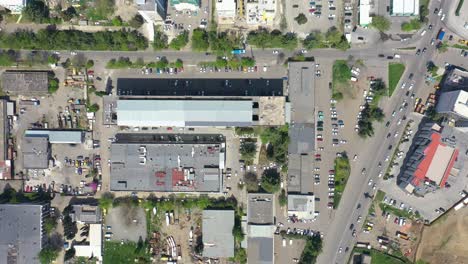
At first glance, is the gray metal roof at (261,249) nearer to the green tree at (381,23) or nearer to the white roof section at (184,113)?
the white roof section at (184,113)

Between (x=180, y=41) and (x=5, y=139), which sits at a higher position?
(x=180, y=41)

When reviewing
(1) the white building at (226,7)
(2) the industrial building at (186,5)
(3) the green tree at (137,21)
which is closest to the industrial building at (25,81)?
(3) the green tree at (137,21)

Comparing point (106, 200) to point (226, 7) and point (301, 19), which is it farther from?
point (301, 19)

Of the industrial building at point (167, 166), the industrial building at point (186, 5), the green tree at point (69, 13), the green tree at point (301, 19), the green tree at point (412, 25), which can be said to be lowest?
the industrial building at point (167, 166)

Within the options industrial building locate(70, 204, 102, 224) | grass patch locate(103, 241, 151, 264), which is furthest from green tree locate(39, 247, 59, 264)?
grass patch locate(103, 241, 151, 264)

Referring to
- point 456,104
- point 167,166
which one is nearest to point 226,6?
point 167,166

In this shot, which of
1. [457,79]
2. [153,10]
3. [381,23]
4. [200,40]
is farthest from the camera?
[200,40]

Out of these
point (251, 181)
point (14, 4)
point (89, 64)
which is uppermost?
point (14, 4)
